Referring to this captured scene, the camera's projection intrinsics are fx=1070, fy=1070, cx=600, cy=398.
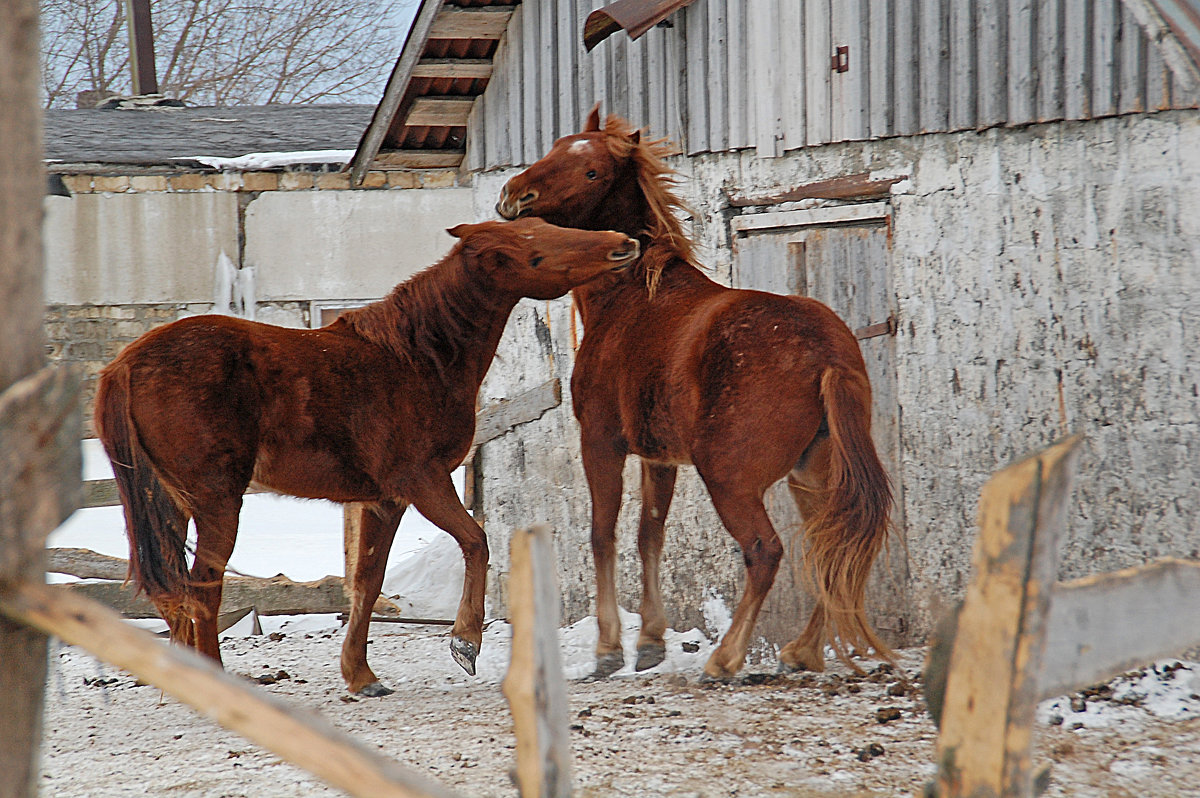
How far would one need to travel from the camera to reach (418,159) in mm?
7656

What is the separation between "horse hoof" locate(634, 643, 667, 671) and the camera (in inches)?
201

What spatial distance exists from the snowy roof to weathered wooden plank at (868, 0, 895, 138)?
24.2 feet

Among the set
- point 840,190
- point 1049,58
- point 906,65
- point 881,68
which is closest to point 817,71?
point 881,68

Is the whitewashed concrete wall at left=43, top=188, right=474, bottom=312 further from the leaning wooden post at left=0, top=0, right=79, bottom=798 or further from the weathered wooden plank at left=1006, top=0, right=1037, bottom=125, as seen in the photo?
the leaning wooden post at left=0, top=0, right=79, bottom=798

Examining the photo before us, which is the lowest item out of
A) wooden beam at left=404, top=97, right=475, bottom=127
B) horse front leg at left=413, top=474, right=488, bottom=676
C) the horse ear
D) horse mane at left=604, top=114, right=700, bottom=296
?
horse front leg at left=413, top=474, right=488, bottom=676

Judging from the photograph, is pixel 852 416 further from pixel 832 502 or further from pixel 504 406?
pixel 504 406

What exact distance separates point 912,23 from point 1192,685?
10.6 feet

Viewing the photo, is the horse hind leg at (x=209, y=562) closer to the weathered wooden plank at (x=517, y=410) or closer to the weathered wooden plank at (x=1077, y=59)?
the weathered wooden plank at (x=517, y=410)

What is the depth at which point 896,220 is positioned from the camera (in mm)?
5387

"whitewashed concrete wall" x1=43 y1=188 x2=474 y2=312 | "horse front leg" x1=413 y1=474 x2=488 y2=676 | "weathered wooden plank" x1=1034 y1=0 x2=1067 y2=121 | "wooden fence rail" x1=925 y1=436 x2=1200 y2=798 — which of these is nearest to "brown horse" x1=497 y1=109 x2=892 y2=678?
"horse front leg" x1=413 y1=474 x2=488 y2=676

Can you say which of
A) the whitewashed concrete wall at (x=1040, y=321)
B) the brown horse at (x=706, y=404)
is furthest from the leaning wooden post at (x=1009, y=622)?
the whitewashed concrete wall at (x=1040, y=321)

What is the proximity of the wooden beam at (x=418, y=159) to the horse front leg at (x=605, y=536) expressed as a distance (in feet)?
11.2

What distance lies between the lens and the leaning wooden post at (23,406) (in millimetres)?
1880

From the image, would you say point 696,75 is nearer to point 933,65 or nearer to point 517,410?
point 933,65
